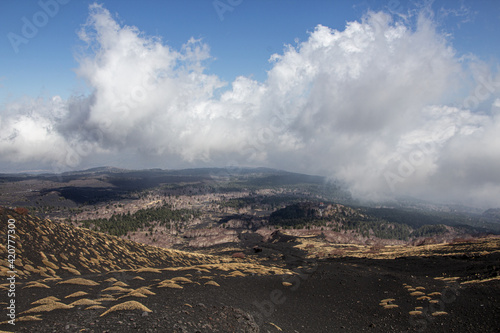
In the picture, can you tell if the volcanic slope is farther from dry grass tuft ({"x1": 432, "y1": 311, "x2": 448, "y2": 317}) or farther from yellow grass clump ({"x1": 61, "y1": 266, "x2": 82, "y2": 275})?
dry grass tuft ({"x1": 432, "y1": 311, "x2": 448, "y2": 317})

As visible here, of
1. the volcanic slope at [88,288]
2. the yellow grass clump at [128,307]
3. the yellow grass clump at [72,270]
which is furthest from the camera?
the yellow grass clump at [72,270]

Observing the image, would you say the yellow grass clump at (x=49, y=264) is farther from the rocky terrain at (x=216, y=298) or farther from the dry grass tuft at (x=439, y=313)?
the dry grass tuft at (x=439, y=313)

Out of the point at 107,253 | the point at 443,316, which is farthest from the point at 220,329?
the point at 107,253

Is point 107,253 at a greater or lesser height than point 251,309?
lesser

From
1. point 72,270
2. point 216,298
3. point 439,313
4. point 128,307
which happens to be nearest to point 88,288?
point 128,307

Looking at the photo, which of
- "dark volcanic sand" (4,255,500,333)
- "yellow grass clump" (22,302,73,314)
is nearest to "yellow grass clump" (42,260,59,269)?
"dark volcanic sand" (4,255,500,333)

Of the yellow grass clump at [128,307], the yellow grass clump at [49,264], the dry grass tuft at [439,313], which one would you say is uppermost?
the yellow grass clump at [128,307]

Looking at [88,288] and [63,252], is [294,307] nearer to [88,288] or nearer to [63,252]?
[88,288]

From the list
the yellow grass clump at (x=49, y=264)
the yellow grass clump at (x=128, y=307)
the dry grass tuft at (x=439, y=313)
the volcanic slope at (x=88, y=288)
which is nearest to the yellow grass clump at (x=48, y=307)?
the volcanic slope at (x=88, y=288)

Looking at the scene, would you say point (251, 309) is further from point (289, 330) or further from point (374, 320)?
point (374, 320)
